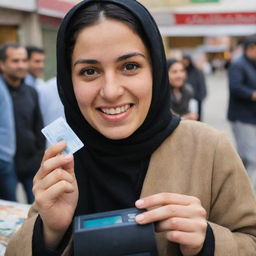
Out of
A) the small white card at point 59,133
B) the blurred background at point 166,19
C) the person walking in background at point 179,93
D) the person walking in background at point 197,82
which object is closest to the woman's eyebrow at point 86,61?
the small white card at point 59,133

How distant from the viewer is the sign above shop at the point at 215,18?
22.2 feet

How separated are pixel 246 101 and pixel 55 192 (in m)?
4.29

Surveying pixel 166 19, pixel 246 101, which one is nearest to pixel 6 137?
pixel 246 101

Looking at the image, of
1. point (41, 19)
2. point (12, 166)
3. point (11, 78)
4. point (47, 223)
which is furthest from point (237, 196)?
point (41, 19)

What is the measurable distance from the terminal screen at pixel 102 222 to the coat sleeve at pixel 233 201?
383 millimetres

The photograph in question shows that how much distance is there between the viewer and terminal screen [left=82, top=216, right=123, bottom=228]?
112 cm

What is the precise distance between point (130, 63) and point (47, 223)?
23.7 inches

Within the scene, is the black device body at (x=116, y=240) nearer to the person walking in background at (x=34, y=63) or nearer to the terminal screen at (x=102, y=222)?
the terminal screen at (x=102, y=222)

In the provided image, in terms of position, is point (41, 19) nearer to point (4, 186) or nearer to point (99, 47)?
point (4, 186)

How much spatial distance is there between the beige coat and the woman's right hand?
0.08 meters

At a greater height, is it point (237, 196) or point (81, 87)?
point (81, 87)

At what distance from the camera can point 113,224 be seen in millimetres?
1112

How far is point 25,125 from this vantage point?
4043 mm

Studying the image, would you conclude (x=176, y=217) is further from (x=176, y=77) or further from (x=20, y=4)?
(x=20, y=4)
